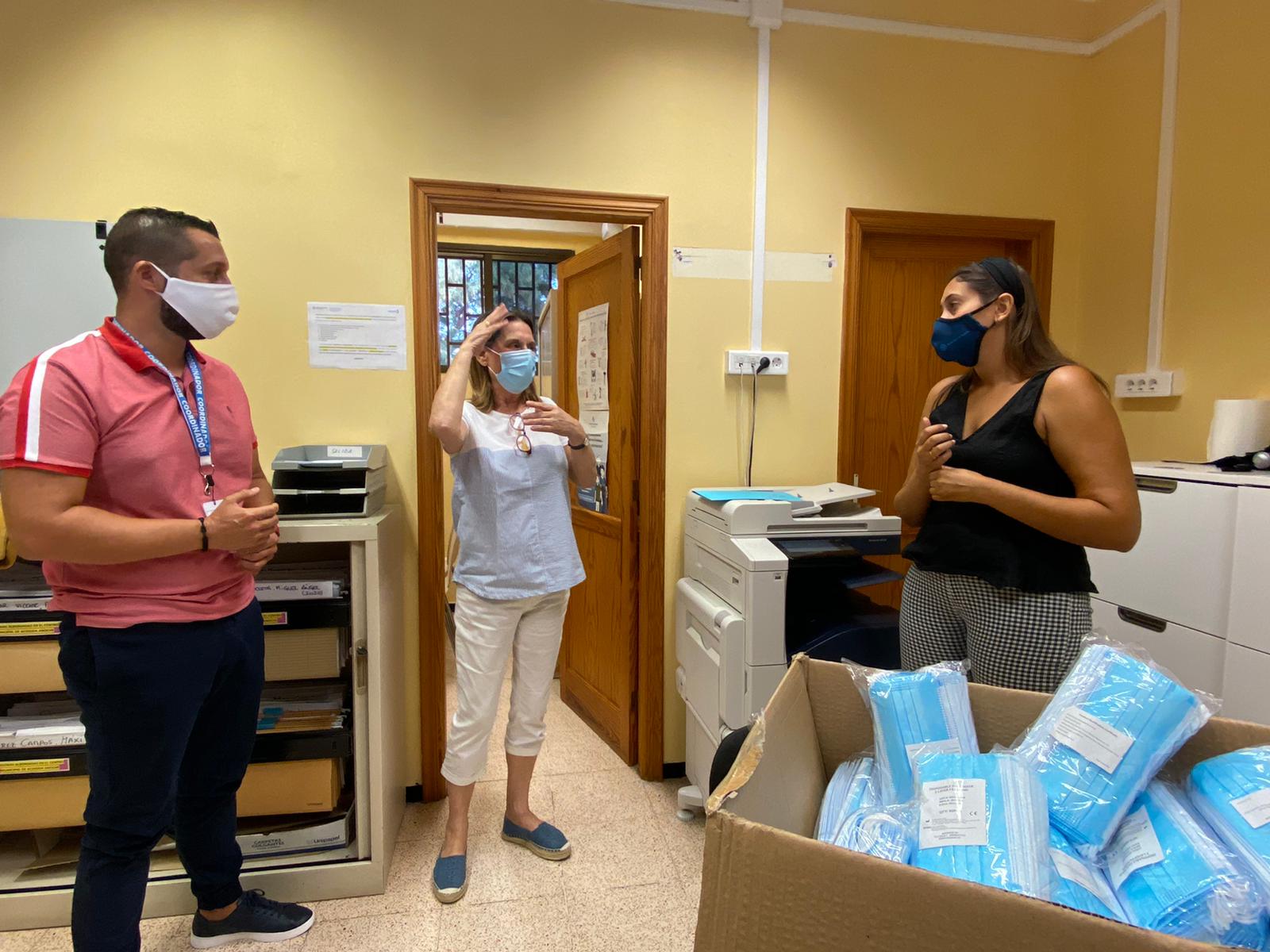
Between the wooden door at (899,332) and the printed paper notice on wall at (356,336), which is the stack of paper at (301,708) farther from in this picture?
the wooden door at (899,332)

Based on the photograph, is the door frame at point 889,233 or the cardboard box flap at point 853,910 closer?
the cardboard box flap at point 853,910

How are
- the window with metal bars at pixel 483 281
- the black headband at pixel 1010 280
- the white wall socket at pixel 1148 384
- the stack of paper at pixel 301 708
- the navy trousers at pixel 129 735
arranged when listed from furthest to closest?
the window with metal bars at pixel 483 281, the white wall socket at pixel 1148 384, the stack of paper at pixel 301 708, the black headband at pixel 1010 280, the navy trousers at pixel 129 735

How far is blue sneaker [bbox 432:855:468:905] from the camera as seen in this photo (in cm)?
192

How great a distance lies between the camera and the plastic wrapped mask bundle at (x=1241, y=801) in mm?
550

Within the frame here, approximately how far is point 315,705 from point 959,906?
6.46ft

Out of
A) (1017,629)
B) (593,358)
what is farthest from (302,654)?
(1017,629)

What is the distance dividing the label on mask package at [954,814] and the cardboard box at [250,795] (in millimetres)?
1838

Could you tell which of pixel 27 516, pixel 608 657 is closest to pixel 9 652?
pixel 27 516

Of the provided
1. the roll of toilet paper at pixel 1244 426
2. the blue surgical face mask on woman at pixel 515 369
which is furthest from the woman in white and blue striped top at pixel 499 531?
the roll of toilet paper at pixel 1244 426

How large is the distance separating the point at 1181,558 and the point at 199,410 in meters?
2.48

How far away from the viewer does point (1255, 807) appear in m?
0.58

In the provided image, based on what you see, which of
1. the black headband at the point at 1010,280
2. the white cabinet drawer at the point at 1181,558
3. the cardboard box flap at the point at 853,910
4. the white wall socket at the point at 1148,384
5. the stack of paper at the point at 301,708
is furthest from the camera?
the white wall socket at the point at 1148,384

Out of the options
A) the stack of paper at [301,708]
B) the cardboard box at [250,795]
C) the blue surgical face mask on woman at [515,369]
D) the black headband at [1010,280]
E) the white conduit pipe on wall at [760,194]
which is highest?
the white conduit pipe on wall at [760,194]

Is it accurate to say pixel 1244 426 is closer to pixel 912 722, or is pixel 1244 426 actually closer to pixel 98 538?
pixel 912 722
